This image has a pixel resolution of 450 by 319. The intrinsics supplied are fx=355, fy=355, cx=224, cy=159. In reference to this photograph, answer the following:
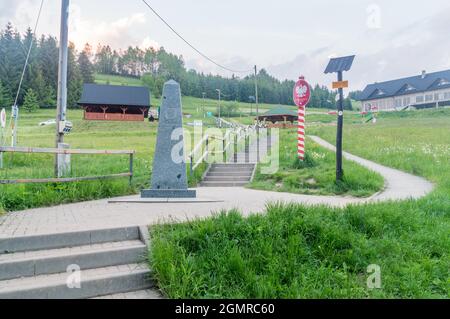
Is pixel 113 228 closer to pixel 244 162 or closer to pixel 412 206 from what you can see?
pixel 412 206

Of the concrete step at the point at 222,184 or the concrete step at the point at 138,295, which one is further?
the concrete step at the point at 222,184

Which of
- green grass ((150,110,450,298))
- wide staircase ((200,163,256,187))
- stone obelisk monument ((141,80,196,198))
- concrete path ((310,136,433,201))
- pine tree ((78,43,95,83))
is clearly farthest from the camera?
pine tree ((78,43,95,83))

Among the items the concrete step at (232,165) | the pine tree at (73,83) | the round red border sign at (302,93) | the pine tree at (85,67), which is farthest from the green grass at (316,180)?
the pine tree at (85,67)

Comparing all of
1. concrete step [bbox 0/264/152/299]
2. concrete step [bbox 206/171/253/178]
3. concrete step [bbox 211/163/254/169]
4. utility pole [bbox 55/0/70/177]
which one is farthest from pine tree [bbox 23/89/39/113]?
concrete step [bbox 0/264/152/299]

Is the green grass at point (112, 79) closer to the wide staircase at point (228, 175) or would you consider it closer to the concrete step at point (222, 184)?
the wide staircase at point (228, 175)

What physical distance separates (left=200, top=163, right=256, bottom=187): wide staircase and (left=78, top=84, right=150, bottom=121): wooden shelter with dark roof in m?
32.3

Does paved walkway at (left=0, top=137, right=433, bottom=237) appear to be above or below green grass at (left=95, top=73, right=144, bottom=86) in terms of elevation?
below

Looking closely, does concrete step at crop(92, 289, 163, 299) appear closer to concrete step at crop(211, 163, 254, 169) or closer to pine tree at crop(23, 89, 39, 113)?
concrete step at crop(211, 163, 254, 169)

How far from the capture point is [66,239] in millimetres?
4691

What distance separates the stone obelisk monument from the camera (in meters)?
8.05

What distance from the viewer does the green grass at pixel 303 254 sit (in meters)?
3.89

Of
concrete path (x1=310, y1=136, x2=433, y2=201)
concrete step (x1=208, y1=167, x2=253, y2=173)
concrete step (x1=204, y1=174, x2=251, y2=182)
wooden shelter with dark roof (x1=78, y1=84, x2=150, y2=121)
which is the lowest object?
concrete step (x1=204, y1=174, x2=251, y2=182)

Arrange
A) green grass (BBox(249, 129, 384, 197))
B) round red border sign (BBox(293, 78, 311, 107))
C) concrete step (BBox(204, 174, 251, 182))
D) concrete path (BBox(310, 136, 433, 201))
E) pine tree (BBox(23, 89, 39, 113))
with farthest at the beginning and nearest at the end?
pine tree (BBox(23, 89, 39, 113)) → round red border sign (BBox(293, 78, 311, 107)) → concrete step (BBox(204, 174, 251, 182)) → green grass (BBox(249, 129, 384, 197)) → concrete path (BBox(310, 136, 433, 201))

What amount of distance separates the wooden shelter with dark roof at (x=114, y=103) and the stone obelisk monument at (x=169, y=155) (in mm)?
37060
